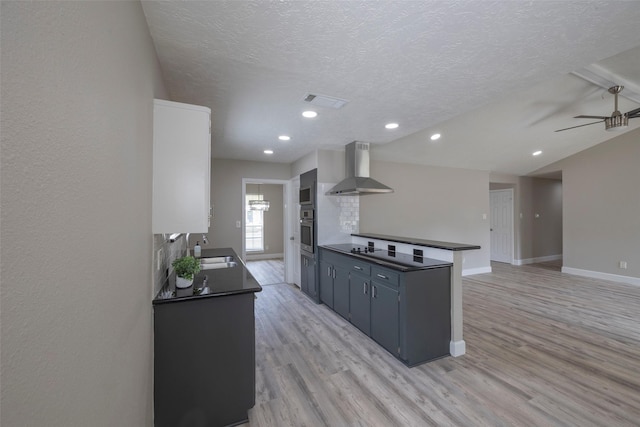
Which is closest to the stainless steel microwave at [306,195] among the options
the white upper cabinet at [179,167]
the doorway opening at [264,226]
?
the white upper cabinet at [179,167]

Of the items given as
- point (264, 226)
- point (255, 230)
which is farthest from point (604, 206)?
point (255, 230)

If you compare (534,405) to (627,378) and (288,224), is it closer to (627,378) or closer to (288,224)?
(627,378)

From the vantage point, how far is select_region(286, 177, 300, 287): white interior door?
5203 millimetres

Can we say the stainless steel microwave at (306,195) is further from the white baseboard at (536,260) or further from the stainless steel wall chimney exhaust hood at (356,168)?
the white baseboard at (536,260)

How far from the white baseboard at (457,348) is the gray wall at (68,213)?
2.69 metres

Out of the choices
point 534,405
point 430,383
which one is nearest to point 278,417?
point 430,383

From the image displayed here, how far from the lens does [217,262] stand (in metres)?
3.31

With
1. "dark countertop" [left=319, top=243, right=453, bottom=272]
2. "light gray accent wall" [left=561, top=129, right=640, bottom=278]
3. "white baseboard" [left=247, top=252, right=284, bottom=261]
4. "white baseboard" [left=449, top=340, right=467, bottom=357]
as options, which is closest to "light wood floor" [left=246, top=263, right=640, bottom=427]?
"white baseboard" [left=449, top=340, right=467, bottom=357]

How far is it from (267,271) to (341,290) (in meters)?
3.51

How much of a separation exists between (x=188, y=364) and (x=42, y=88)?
172cm

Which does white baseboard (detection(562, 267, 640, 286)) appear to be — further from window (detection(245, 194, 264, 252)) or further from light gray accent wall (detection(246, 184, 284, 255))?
window (detection(245, 194, 264, 252))

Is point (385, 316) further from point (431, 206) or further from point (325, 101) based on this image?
point (431, 206)

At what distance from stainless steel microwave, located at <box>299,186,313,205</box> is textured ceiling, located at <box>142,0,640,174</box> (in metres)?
1.29

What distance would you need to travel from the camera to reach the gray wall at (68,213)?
1.50ft
